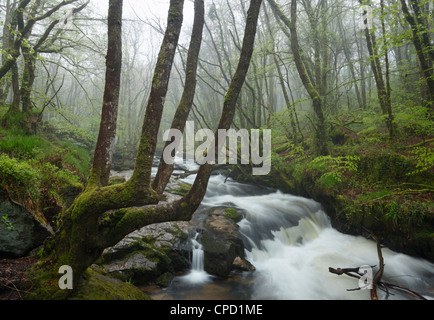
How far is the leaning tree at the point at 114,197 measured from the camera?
2.58 metres

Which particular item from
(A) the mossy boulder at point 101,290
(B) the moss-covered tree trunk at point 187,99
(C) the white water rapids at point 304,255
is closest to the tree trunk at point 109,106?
(B) the moss-covered tree trunk at point 187,99

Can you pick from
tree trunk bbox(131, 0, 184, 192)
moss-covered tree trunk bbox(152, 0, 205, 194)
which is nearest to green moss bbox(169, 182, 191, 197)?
moss-covered tree trunk bbox(152, 0, 205, 194)

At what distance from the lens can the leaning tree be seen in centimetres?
258

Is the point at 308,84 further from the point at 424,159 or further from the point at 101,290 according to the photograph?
the point at 101,290

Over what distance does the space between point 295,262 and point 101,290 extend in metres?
5.00

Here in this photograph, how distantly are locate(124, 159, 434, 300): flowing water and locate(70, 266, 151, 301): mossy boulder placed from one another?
125 centimetres

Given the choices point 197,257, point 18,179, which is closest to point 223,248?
point 197,257

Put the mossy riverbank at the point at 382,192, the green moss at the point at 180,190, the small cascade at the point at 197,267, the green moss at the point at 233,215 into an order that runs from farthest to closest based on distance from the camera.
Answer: the green moss at the point at 180,190, the green moss at the point at 233,215, the mossy riverbank at the point at 382,192, the small cascade at the point at 197,267

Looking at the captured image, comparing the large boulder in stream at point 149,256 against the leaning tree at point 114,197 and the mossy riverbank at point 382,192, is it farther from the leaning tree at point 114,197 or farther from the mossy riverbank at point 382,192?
the mossy riverbank at point 382,192

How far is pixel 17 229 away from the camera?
3.29 metres

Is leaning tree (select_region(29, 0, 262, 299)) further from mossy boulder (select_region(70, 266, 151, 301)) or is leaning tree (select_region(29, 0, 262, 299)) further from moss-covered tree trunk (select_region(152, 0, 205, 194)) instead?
moss-covered tree trunk (select_region(152, 0, 205, 194))
